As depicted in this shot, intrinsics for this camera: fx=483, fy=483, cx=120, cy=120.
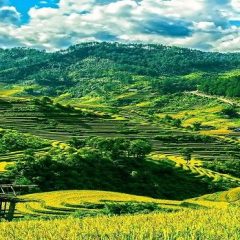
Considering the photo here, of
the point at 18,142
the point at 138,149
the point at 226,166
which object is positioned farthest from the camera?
the point at 226,166

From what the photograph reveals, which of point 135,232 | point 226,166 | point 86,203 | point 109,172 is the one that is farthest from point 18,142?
point 135,232

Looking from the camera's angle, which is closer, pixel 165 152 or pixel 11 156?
pixel 11 156

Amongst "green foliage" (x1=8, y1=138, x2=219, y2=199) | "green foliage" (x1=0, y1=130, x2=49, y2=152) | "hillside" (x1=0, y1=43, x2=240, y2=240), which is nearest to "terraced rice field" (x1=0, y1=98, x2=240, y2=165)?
"hillside" (x1=0, y1=43, x2=240, y2=240)

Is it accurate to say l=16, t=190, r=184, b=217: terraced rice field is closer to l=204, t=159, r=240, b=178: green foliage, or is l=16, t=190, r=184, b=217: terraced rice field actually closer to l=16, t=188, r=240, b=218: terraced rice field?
l=16, t=188, r=240, b=218: terraced rice field

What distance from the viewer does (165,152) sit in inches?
5974

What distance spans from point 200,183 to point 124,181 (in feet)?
64.9

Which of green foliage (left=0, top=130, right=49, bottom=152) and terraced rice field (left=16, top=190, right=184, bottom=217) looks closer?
terraced rice field (left=16, top=190, right=184, bottom=217)

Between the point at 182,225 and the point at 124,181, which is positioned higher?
the point at 182,225

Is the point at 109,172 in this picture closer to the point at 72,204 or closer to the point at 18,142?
the point at 18,142

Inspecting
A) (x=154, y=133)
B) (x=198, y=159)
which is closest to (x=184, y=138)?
(x=154, y=133)

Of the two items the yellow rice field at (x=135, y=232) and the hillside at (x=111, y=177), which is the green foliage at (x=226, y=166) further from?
the yellow rice field at (x=135, y=232)

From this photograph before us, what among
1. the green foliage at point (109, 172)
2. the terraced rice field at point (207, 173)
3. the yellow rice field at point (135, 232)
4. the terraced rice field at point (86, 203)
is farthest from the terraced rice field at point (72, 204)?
the terraced rice field at point (207, 173)

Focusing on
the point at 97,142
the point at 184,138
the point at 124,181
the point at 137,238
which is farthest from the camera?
the point at 184,138

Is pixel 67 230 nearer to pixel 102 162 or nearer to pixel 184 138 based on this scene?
pixel 102 162
